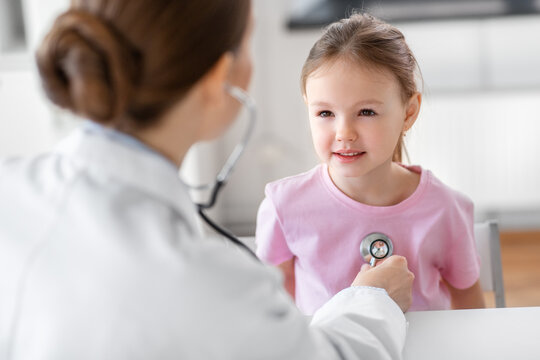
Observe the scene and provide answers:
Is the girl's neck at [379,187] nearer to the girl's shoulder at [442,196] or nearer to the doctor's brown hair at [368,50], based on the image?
the girl's shoulder at [442,196]

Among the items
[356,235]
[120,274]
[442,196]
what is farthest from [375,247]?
[120,274]

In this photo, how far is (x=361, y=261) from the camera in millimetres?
1267

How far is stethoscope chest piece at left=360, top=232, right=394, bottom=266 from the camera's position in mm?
1244

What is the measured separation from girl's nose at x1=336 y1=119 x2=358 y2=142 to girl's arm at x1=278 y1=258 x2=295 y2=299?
28cm

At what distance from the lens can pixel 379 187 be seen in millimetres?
1304

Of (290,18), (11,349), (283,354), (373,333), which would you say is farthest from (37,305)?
(290,18)

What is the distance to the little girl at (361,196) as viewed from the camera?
4.00ft

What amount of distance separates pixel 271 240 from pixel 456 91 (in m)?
2.00

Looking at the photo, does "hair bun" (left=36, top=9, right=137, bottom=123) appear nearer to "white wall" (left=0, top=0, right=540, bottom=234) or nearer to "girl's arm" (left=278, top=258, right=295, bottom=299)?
"girl's arm" (left=278, top=258, right=295, bottom=299)

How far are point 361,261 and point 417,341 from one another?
0.38m

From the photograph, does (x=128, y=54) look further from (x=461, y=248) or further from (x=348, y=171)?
(x=461, y=248)

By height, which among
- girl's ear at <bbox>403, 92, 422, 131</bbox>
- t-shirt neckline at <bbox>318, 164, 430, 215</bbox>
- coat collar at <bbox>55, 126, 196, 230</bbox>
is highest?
coat collar at <bbox>55, 126, 196, 230</bbox>

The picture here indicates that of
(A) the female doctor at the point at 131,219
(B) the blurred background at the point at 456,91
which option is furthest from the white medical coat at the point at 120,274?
(B) the blurred background at the point at 456,91

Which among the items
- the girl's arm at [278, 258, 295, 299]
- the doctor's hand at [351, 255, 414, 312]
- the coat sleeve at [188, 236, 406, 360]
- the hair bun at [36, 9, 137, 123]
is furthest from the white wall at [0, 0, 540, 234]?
the hair bun at [36, 9, 137, 123]
